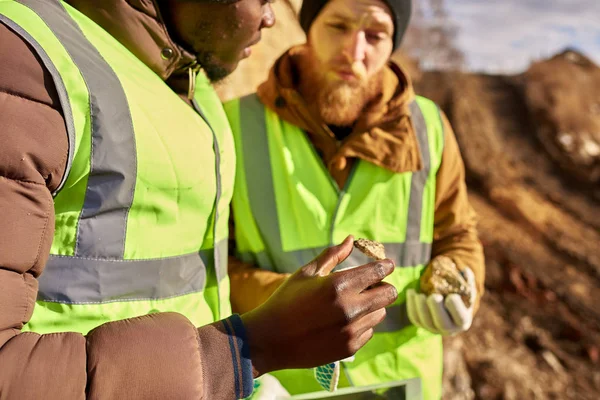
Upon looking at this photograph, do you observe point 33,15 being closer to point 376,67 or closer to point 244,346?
point 244,346

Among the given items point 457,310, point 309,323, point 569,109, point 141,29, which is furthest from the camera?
point 569,109

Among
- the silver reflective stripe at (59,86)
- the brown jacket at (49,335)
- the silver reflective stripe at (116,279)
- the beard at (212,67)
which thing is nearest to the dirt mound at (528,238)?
the silver reflective stripe at (116,279)

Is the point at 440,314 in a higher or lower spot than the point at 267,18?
lower

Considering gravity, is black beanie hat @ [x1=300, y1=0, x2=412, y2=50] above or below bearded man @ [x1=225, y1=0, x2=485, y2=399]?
above

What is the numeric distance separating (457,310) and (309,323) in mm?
1171

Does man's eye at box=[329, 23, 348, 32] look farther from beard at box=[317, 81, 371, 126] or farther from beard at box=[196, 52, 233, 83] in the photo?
beard at box=[196, 52, 233, 83]

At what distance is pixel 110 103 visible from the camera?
3.87 feet

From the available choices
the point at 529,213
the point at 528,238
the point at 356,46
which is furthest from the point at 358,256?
the point at 529,213

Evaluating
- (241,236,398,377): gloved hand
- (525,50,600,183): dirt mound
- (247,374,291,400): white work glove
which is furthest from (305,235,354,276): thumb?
(525,50,600,183): dirt mound

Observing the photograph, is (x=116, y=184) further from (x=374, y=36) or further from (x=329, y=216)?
(x=374, y=36)

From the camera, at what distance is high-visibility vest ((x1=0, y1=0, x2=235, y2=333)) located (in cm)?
111

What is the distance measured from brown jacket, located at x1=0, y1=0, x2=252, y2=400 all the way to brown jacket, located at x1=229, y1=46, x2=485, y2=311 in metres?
1.07

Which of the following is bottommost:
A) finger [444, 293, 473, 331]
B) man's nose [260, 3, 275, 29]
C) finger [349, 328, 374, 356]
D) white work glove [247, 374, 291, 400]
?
finger [444, 293, 473, 331]

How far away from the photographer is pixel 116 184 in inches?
47.8
